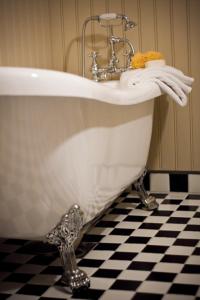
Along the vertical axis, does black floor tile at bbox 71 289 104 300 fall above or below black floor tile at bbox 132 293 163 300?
below

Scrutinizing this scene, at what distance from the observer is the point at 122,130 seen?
240 centimetres

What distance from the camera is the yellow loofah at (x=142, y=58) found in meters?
3.01

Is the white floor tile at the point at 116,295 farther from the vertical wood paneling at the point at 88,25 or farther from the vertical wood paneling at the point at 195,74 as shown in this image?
the vertical wood paneling at the point at 88,25

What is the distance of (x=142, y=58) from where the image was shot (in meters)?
3.03

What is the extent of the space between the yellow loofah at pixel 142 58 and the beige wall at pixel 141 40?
0.64 ft

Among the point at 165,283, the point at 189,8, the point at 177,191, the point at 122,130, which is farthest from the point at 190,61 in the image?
the point at 165,283

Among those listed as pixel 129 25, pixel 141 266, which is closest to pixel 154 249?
pixel 141 266

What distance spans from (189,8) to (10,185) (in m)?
1.61

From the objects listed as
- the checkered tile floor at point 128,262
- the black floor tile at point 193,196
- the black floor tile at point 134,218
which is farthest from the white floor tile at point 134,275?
the black floor tile at point 193,196

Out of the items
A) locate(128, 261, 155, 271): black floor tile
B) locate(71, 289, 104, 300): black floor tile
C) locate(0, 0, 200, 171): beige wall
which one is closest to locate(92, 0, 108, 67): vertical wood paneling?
locate(0, 0, 200, 171): beige wall

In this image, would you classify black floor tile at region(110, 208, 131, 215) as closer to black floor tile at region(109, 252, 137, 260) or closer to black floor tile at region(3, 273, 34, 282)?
black floor tile at region(109, 252, 137, 260)

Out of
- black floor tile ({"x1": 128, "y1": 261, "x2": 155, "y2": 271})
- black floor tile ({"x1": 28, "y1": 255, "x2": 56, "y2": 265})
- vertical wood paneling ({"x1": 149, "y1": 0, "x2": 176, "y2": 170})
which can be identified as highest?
vertical wood paneling ({"x1": 149, "y1": 0, "x2": 176, "y2": 170})

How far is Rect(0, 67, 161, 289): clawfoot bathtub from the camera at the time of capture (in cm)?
180

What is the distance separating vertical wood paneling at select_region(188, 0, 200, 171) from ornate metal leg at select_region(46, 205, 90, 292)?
1331 millimetres
